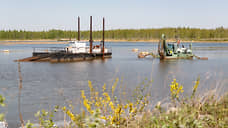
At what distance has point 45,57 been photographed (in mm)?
40750

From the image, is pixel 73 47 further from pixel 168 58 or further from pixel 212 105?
pixel 212 105

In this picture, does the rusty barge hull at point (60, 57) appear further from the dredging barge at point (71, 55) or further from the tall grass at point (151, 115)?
the tall grass at point (151, 115)

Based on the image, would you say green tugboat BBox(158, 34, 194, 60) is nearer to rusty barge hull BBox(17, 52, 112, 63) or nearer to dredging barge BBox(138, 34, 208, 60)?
dredging barge BBox(138, 34, 208, 60)

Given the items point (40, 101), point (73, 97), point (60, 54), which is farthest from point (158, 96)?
point (60, 54)

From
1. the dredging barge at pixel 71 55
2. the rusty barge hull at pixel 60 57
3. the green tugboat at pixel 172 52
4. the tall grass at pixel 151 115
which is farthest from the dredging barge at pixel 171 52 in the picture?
the tall grass at pixel 151 115

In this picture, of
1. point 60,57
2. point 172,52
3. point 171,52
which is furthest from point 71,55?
point 172,52

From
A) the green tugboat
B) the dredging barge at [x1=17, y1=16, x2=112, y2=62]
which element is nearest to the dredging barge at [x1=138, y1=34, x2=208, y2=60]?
the green tugboat

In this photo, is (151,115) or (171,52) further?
(171,52)

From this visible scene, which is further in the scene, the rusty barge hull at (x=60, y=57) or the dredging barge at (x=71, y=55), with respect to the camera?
the dredging barge at (x=71, y=55)

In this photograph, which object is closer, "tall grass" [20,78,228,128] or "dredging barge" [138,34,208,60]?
"tall grass" [20,78,228,128]

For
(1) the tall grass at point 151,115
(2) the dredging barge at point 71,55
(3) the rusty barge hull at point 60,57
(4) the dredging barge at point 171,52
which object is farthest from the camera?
(4) the dredging barge at point 171,52

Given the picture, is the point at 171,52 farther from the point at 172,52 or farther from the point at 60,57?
the point at 60,57

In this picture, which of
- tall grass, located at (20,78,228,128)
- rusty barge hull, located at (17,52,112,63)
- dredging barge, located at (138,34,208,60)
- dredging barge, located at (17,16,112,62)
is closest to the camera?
tall grass, located at (20,78,228,128)

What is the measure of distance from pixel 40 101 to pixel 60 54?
1109 inches
